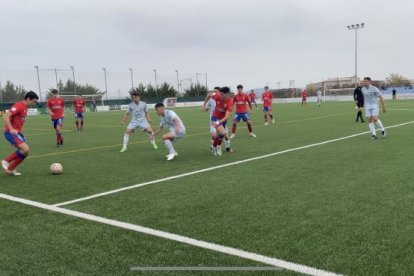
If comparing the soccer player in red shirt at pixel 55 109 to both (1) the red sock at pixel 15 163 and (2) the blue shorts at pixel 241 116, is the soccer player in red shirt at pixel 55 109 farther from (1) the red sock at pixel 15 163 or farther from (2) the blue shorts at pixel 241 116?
(1) the red sock at pixel 15 163

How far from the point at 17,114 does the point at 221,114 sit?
17.8ft

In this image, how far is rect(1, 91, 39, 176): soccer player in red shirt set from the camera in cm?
886

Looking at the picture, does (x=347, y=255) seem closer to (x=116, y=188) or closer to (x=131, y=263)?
(x=131, y=263)

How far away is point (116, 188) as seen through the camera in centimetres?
746

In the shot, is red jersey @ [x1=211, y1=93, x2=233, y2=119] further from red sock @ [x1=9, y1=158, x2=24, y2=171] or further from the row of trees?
the row of trees

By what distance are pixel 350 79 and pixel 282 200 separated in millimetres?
101173

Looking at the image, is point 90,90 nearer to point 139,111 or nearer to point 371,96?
point 139,111

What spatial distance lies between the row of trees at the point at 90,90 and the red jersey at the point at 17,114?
184 feet

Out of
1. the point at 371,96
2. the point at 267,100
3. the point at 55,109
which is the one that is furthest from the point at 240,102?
the point at 55,109

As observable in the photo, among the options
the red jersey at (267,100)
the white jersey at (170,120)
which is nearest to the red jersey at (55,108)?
the white jersey at (170,120)

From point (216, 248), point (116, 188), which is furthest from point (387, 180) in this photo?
point (116, 188)

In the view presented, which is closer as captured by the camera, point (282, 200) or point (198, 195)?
point (282, 200)

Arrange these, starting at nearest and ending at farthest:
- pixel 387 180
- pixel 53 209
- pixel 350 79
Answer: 1. pixel 53 209
2. pixel 387 180
3. pixel 350 79

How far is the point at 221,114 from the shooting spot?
1215 cm
